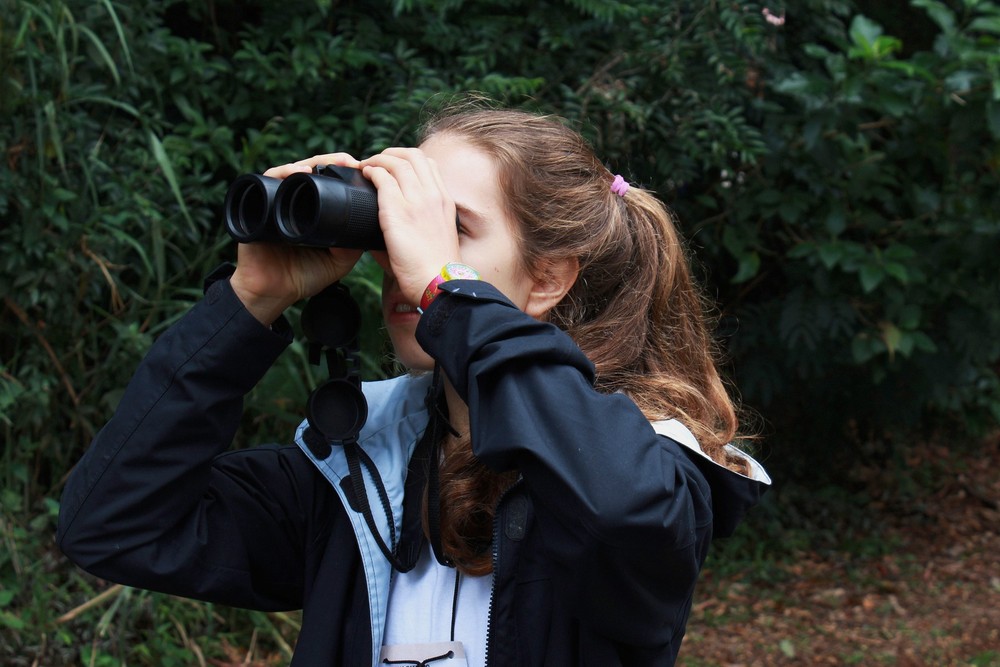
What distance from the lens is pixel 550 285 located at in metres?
1.88

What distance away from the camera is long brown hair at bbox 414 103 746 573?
1.75 metres

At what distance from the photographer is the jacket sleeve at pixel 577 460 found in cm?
134

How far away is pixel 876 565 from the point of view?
5.29 m

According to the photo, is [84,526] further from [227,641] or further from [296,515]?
[227,641]

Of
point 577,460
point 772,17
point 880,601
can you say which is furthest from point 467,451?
point 880,601

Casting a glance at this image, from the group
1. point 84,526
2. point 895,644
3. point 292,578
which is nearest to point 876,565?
point 895,644

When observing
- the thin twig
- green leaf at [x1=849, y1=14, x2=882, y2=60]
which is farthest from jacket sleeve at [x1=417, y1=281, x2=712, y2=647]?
green leaf at [x1=849, y1=14, x2=882, y2=60]

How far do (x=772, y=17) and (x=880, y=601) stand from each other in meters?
2.57

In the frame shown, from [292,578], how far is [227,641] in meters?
1.87

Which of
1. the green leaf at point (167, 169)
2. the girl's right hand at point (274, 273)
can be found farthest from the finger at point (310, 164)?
the green leaf at point (167, 169)

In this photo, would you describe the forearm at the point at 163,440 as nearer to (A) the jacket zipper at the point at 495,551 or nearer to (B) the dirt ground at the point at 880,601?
(A) the jacket zipper at the point at 495,551

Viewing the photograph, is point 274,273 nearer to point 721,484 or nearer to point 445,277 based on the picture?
point 445,277

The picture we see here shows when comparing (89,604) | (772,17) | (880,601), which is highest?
(772,17)

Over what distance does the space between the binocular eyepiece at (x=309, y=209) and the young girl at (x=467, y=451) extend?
0.14 ft
